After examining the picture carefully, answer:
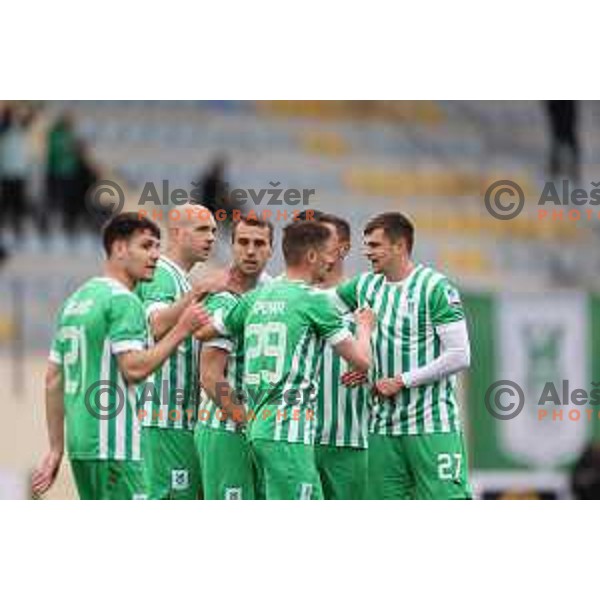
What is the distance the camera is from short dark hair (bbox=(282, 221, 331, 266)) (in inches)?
320

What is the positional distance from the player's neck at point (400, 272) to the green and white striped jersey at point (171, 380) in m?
1.00

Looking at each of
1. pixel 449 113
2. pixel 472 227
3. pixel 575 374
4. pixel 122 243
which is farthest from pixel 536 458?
pixel 122 243

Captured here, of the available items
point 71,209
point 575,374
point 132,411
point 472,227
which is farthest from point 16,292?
point 575,374

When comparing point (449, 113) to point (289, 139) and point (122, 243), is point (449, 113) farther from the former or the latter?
point (122, 243)

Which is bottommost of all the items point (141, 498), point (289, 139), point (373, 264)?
point (141, 498)

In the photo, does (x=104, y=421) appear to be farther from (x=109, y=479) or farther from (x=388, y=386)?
(x=388, y=386)

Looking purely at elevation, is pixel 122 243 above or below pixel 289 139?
below

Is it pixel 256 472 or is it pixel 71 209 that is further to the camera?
pixel 71 209

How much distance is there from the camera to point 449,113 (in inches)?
348

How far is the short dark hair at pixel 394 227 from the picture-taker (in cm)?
855

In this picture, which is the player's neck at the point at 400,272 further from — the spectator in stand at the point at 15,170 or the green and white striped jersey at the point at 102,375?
the spectator in stand at the point at 15,170

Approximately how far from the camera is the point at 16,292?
8.93m

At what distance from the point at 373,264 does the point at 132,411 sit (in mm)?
1392

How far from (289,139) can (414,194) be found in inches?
27.9
